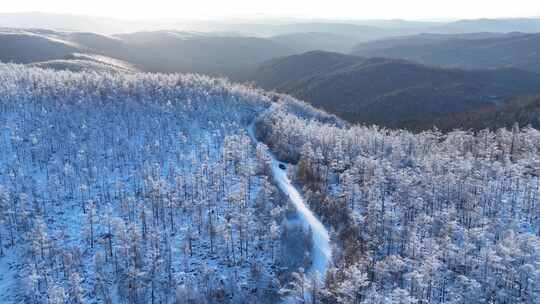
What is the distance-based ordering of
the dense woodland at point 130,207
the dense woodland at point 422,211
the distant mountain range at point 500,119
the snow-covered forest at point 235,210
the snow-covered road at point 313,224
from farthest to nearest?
the distant mountain range at point 500,119 < the snow-covered road at point 313,224 < the dense woodland at point 130,207 < the snow-covered forest at point 235,210 < the dense woodland at point 422,211

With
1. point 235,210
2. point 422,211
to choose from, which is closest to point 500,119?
point 422,211

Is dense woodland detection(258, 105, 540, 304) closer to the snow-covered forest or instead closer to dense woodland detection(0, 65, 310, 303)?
the snow-covered forest

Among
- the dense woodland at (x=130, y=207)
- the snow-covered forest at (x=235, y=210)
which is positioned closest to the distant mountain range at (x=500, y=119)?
the snow-covered forest at (x=235, y=210)

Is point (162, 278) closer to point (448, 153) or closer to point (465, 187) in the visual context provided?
point (465, 187)

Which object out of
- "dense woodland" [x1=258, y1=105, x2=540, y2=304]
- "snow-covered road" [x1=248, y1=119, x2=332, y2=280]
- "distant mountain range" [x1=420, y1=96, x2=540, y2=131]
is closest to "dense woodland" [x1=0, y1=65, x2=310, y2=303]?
"snow-covered road" [x1=248, y1=119, x2=332, y2=280]

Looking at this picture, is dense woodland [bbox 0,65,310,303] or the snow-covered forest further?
dense woodland [bbox 0,65,310,303]

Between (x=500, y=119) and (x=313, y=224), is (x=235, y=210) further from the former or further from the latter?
(x=500, y=119)

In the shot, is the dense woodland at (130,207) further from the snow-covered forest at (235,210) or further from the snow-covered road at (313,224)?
the snow-covered road at (313,224)
